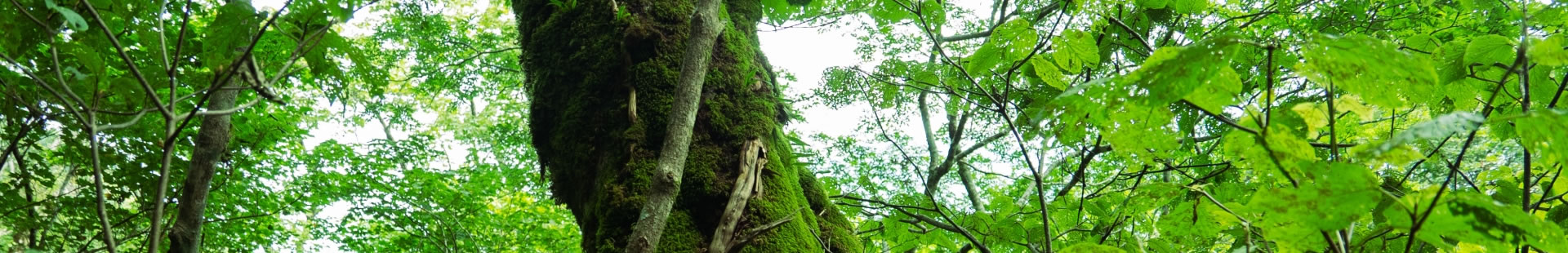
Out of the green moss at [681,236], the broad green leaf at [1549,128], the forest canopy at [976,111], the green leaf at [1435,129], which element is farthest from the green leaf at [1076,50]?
the green moss at [681,236]

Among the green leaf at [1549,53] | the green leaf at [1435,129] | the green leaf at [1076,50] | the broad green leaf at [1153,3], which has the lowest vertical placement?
the green leaf at [1435,129]

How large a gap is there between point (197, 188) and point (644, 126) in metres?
1.31

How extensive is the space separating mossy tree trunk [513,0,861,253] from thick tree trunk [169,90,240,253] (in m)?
0.88

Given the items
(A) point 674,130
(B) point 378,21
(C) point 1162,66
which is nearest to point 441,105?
(B) point 378,21

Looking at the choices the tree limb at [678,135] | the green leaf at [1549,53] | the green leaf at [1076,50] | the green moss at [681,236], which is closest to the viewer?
the green leaf at [1549,53]

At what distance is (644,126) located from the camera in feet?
6.62

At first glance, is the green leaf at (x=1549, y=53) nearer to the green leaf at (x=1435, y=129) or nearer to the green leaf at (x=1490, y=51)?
the green leaf at (x=1490, y=51)

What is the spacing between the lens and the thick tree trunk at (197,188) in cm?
207

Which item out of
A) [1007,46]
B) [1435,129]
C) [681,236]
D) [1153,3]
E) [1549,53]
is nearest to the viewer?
[1435,129]

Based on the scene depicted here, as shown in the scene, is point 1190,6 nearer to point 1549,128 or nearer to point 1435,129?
point 1549,128

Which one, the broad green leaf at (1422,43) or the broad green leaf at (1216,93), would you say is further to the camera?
the broad green leaf at (1422,43)

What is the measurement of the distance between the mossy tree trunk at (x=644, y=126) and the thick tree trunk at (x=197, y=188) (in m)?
Result: 0.88

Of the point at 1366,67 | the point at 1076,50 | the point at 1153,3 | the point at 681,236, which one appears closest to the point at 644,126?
the point at 681,236

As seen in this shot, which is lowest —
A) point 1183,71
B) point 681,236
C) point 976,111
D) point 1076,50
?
point 1183,71
